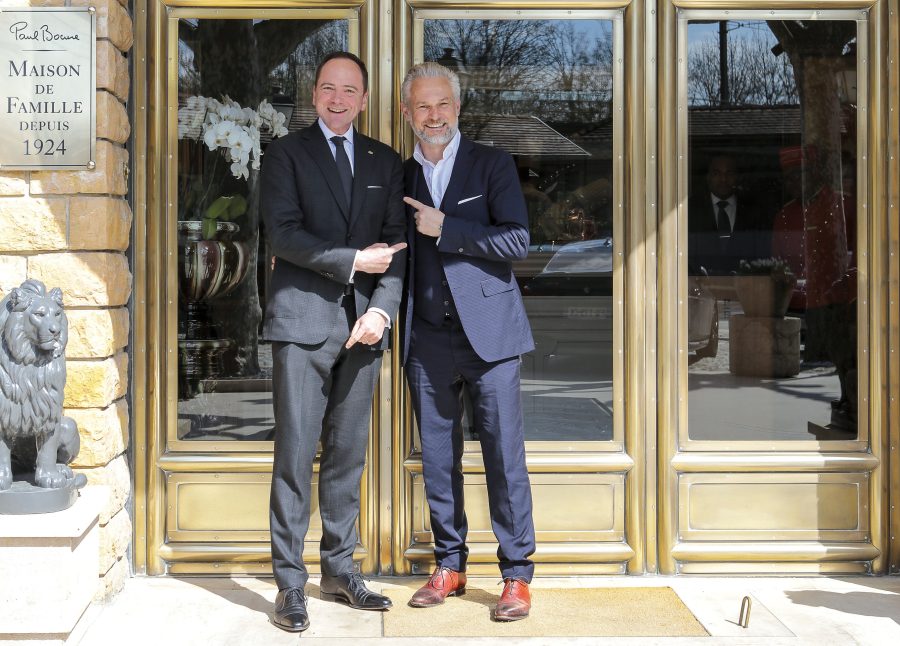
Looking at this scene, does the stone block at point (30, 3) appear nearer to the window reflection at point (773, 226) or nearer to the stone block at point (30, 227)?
the stone block at point (30, 227)

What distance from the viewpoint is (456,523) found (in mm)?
3672

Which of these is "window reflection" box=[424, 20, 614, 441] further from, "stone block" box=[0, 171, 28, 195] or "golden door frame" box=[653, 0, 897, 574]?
"stone block" box=[0, 171, 28, 195]

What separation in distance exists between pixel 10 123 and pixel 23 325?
84 cm

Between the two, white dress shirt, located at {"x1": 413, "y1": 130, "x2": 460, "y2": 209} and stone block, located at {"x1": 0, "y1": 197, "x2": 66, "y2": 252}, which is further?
white dress shirt, located at {"x1": 413, "y1": 130, "x2": 460, "y2": 209}

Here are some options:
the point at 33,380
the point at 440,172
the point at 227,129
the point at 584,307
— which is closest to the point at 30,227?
the point at 33,380

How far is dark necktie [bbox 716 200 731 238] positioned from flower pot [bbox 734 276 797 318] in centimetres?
17

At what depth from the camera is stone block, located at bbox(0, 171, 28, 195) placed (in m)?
3.49

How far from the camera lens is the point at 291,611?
3.36 meters

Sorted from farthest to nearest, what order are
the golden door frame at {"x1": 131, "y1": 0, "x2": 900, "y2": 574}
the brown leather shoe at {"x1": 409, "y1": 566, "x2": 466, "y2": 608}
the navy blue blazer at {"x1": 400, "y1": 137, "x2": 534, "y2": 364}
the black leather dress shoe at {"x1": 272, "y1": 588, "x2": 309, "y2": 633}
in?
the golden door frame at {"x1": 131, "y1": 0, "x2": 900, "y2": 574} < the brown leather shoe at {"x1": 409, "y1": 566, "x2": 466, "y2": 608} < the navy blue blazer at {"x1": 400, "y1": 137, "x2": 534, "y2": 364} < the black leather dress shoe at {"x1": 272, "y1": 588, "x2": 309, "y2": 633}

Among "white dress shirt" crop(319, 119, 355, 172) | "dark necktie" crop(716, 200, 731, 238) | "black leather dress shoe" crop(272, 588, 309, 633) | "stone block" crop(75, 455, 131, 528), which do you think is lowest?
"black leather dress shoe" crop(272, 588, 309, 633)

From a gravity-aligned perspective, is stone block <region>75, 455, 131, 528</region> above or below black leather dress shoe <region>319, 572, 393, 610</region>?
above

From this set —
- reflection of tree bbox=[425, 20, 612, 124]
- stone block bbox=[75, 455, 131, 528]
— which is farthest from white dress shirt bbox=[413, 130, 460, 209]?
stone block bbox=[75, 455, 131, 528]

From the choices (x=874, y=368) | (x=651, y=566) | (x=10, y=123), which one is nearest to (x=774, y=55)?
(x=874, y=368)

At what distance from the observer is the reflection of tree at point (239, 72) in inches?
153
